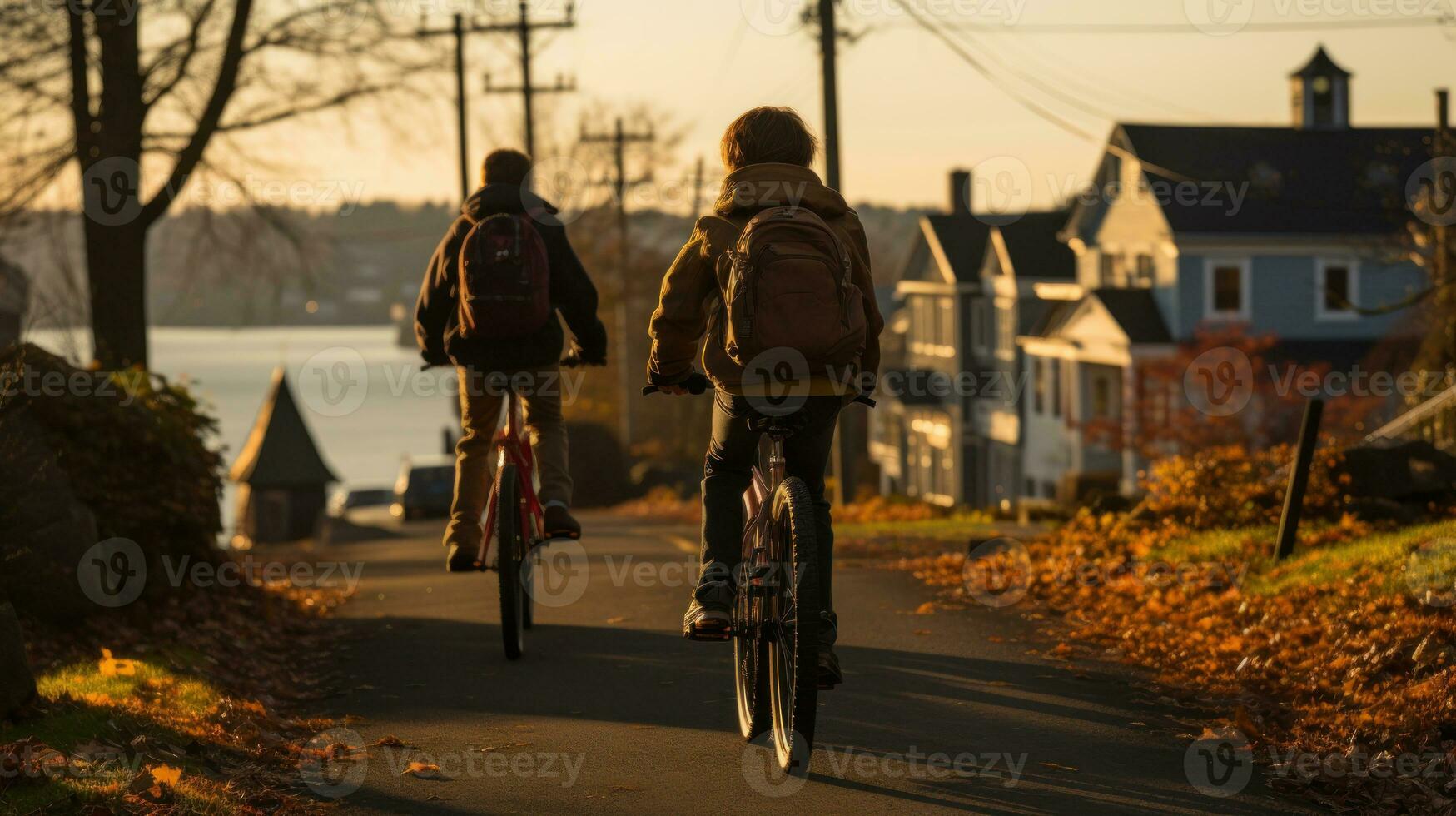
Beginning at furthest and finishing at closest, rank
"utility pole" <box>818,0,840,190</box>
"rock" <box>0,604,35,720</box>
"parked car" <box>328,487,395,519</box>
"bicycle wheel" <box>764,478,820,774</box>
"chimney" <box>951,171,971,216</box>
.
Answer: "parked car" <box>328,487,395,519</box> < "chimney" <box>951,171,971,216</box> < "utility pole" <box>818,0,840,190</box> < "rock" <box>0,604,35,720</box> < "bicycle wheel" <box>764,478,820,774</box>

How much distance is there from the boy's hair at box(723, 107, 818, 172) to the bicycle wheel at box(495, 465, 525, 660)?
2742mm

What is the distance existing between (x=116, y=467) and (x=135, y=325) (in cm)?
911

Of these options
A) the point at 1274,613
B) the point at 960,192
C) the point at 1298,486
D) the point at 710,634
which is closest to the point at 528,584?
the point at 710,634

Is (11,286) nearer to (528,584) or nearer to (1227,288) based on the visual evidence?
(528,584)

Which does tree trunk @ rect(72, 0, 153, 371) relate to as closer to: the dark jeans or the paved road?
the paved road

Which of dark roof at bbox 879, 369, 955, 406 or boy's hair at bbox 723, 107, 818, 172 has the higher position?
boy's hair at bbox 723, 107, 818, 172

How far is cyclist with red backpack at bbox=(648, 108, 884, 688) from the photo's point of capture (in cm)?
565

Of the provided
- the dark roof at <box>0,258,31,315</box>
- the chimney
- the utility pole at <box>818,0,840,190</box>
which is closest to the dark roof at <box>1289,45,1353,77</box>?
the chimney

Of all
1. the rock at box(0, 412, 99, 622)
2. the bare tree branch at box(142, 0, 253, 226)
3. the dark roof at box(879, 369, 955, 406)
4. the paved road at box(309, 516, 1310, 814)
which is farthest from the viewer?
the dark roof at box(879, 369, 955, 406)

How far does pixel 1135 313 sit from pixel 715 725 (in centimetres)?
3711

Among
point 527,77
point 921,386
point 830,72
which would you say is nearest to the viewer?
point 830,72

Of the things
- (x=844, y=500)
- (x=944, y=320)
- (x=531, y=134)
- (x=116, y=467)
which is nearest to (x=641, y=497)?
(x=944, y=320)

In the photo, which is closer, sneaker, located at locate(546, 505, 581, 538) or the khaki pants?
sneaker, located at locate(546, 505, 581, 538)

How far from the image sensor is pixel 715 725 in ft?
23.0
